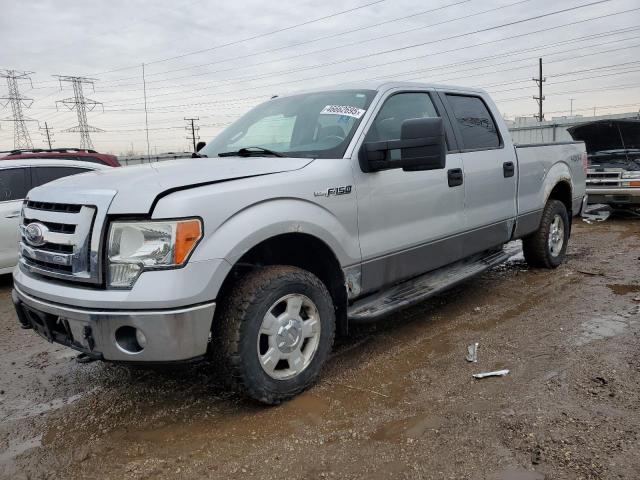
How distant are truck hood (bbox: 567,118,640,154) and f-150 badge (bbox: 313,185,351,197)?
839cm

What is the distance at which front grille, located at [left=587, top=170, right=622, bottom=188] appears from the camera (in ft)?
32.7

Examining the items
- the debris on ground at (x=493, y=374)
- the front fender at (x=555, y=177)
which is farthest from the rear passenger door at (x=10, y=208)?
the front fender at (x=555, y=177)

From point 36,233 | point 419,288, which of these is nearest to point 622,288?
point 419,288

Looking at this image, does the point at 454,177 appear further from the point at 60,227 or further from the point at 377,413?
the point at 60,227

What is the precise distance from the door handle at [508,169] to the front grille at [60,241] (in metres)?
3.65

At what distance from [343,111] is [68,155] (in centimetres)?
614

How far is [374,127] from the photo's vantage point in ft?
12.1

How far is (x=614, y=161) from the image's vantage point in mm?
10594

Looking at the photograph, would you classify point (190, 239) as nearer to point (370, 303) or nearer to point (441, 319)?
point (370, 303)

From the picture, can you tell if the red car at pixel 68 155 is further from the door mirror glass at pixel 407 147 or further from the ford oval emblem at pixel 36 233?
the door mirror glass at pixel 407 147

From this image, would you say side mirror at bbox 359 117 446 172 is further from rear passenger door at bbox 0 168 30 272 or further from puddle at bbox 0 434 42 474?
rear passenger door at bbox 0 168 30 272

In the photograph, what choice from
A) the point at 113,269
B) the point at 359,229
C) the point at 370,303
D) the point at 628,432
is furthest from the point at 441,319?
the point at 113,269

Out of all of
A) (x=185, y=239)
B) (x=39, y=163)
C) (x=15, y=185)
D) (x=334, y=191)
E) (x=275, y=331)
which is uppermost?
(x=39, y=163)

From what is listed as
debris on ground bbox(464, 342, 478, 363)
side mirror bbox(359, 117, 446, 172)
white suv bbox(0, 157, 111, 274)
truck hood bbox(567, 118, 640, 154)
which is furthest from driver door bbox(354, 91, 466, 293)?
truck hood bbox(567, 118, 640, 154)
